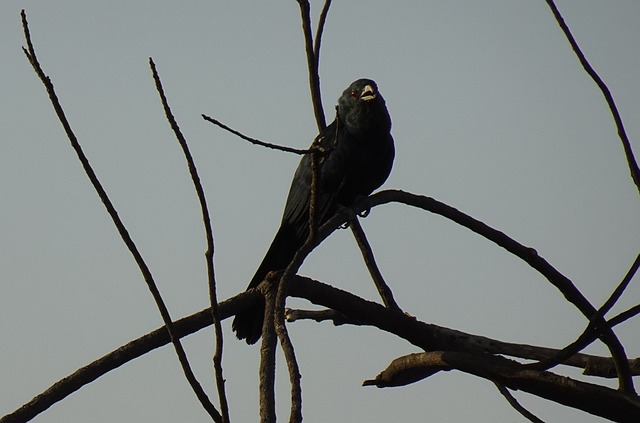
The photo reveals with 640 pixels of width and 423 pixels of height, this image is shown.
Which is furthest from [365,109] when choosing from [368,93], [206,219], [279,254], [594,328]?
[206,219]

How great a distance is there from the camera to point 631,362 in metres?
3.16

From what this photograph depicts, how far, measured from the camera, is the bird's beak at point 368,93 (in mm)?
5075

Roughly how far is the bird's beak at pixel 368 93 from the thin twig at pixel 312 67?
1206mm

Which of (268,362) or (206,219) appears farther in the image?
(268,362)

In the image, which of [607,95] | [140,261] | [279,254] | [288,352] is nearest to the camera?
[140,261]

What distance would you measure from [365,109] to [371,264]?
1.47 metres

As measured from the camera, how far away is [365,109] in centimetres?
507

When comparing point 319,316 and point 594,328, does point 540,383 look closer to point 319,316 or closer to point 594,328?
point 594,328

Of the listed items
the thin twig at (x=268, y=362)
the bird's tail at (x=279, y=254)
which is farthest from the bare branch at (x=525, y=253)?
the bird's tail at (x=279, y=254)

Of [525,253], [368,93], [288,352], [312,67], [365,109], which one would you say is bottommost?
[288,352]

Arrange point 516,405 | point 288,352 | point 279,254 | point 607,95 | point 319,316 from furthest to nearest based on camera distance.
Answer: point 279,254 < point 319,316 < point 516,405 < point 607,95 < point 288,352

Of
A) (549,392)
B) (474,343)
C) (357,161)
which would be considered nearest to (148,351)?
(549,392)

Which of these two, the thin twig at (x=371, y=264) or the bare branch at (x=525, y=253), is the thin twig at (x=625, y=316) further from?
the thin twig at (x=371, y=264)

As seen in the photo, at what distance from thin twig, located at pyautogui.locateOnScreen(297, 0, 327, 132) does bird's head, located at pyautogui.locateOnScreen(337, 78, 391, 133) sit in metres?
1.13
